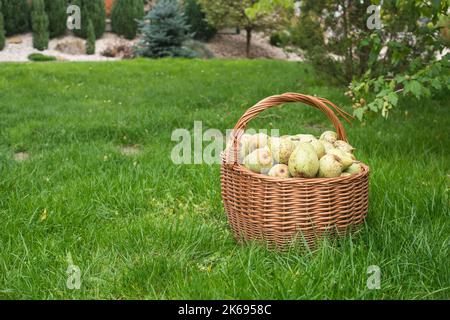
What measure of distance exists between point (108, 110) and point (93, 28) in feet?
44.1

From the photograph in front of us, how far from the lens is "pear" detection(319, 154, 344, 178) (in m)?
2.35

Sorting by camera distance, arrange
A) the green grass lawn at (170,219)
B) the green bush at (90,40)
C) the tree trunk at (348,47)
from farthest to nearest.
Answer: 1. the green bush at (90,40)
2. the tree trunk at (348,47)
3. the green grass lawn at (170,219)

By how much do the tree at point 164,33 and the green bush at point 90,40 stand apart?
2.07 m

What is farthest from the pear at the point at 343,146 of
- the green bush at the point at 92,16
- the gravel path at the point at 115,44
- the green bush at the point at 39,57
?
the green bush at the point at 92,16

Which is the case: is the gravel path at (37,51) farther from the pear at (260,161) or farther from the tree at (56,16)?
the pear at (260,161)

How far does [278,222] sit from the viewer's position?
2348 mm

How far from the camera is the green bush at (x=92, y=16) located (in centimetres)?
1881

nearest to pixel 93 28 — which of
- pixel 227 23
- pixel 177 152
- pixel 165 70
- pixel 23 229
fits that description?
pixel 227 23

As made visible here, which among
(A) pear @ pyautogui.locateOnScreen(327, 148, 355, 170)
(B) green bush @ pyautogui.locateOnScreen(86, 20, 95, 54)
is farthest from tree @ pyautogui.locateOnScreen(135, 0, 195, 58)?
(A) pear @ pyautogui.locateOnScreen(327, 148, 355, 170)

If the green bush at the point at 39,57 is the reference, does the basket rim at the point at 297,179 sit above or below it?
above

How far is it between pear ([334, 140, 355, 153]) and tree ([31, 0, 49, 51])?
17129 millimetres

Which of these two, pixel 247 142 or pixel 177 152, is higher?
pixel 247 142

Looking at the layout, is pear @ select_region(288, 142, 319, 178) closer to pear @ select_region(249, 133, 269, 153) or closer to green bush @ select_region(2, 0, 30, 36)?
pear @ select_region(249, 133, 269, 153)
